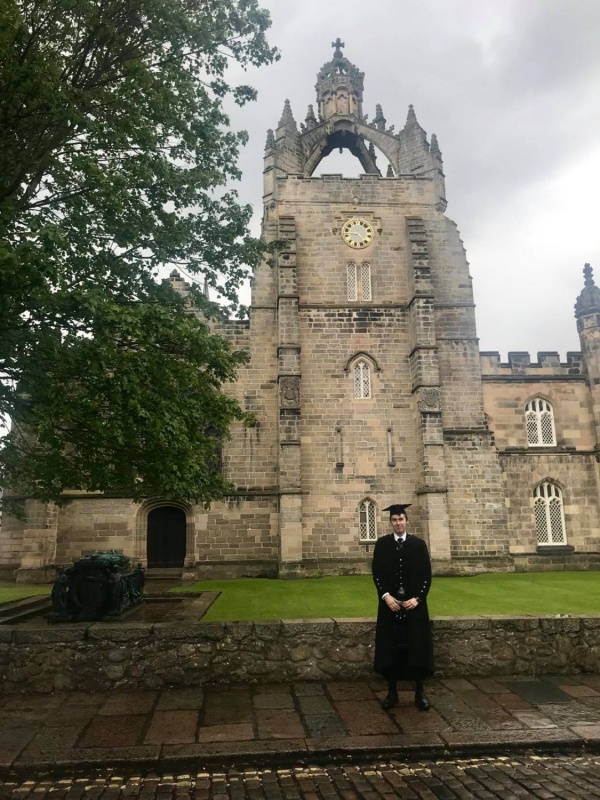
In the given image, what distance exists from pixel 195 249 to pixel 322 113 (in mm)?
20393

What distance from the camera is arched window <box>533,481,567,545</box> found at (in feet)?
71.5

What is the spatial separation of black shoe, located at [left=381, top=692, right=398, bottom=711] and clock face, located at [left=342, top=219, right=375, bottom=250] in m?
19.7

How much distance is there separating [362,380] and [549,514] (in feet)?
29.3

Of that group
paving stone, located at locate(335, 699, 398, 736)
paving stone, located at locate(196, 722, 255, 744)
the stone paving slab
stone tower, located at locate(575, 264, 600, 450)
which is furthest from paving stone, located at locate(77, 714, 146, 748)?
stone tower, located at locate(575, 264, 600, 450)

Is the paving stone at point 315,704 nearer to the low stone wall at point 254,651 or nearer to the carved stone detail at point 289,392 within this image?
the low stone wall at point 254,651

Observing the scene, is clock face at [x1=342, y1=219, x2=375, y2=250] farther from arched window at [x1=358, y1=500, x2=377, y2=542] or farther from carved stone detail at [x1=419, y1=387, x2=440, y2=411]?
arched window at [x1=358, y1=500, x2=377, y2=542]

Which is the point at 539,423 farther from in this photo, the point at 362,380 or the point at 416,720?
the point at 416,720

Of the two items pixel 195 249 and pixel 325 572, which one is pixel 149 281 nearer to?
Answer: pixel 195 249

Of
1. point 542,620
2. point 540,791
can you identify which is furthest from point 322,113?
point 540,791

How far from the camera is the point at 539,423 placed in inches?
899

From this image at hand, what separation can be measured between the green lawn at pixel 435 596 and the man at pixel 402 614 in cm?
274

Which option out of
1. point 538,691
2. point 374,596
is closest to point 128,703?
point 538,691

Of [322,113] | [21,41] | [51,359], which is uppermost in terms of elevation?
[322,113]

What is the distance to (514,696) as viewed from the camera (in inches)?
258
